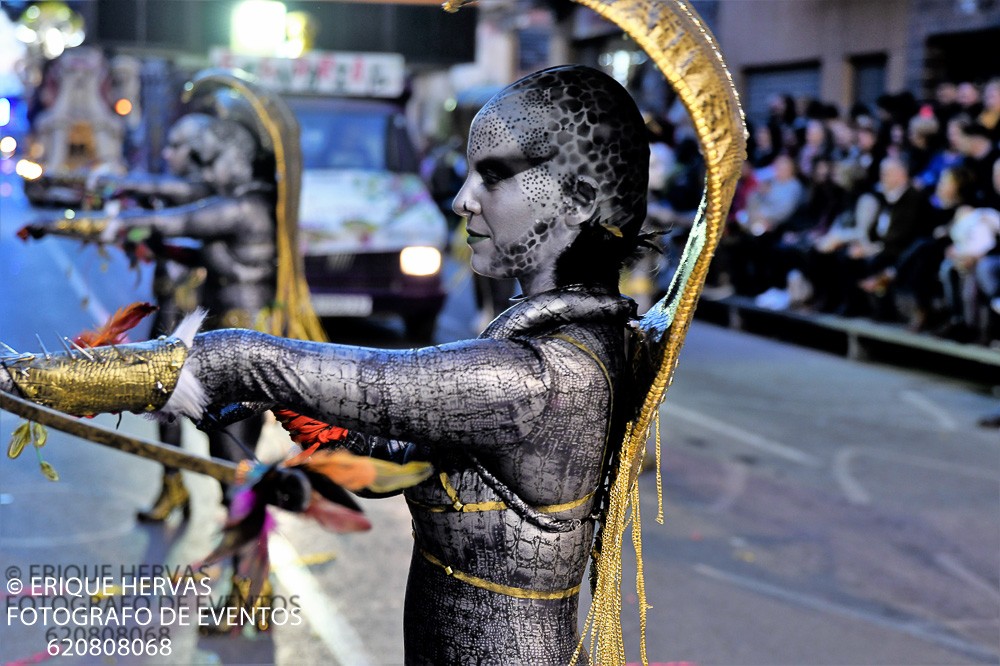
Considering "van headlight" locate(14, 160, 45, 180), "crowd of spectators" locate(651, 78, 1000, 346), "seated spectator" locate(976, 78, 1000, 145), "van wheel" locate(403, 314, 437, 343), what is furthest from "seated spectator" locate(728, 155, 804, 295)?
"van headlight" locate(14, 160, 45, 180)

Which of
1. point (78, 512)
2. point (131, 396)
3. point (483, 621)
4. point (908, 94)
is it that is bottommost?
point (78, 512)

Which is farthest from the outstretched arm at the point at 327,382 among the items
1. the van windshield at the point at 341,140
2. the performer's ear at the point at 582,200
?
the van windshield at the point at 341,140

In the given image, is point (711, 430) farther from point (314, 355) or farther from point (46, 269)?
point (46, 269)

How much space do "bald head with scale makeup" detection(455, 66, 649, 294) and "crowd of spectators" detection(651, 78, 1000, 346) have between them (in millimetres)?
7459

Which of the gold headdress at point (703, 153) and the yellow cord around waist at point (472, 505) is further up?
the gold headdress at point (703, 153)

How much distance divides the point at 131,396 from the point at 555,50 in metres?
27.7

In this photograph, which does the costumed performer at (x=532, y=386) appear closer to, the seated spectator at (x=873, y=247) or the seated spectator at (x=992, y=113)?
the seated spectator at (x=992, y=113)

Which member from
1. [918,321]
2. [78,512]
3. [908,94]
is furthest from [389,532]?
[908,94]

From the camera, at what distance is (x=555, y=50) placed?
28609 mm

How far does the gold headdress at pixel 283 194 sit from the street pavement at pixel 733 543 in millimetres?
Answer: 618

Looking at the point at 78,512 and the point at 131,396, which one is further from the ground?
the point at 131,396

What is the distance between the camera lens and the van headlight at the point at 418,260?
11.8 m

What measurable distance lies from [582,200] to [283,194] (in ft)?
11.6

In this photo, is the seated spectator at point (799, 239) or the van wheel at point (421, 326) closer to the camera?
the van wheel at point (421, 326)
